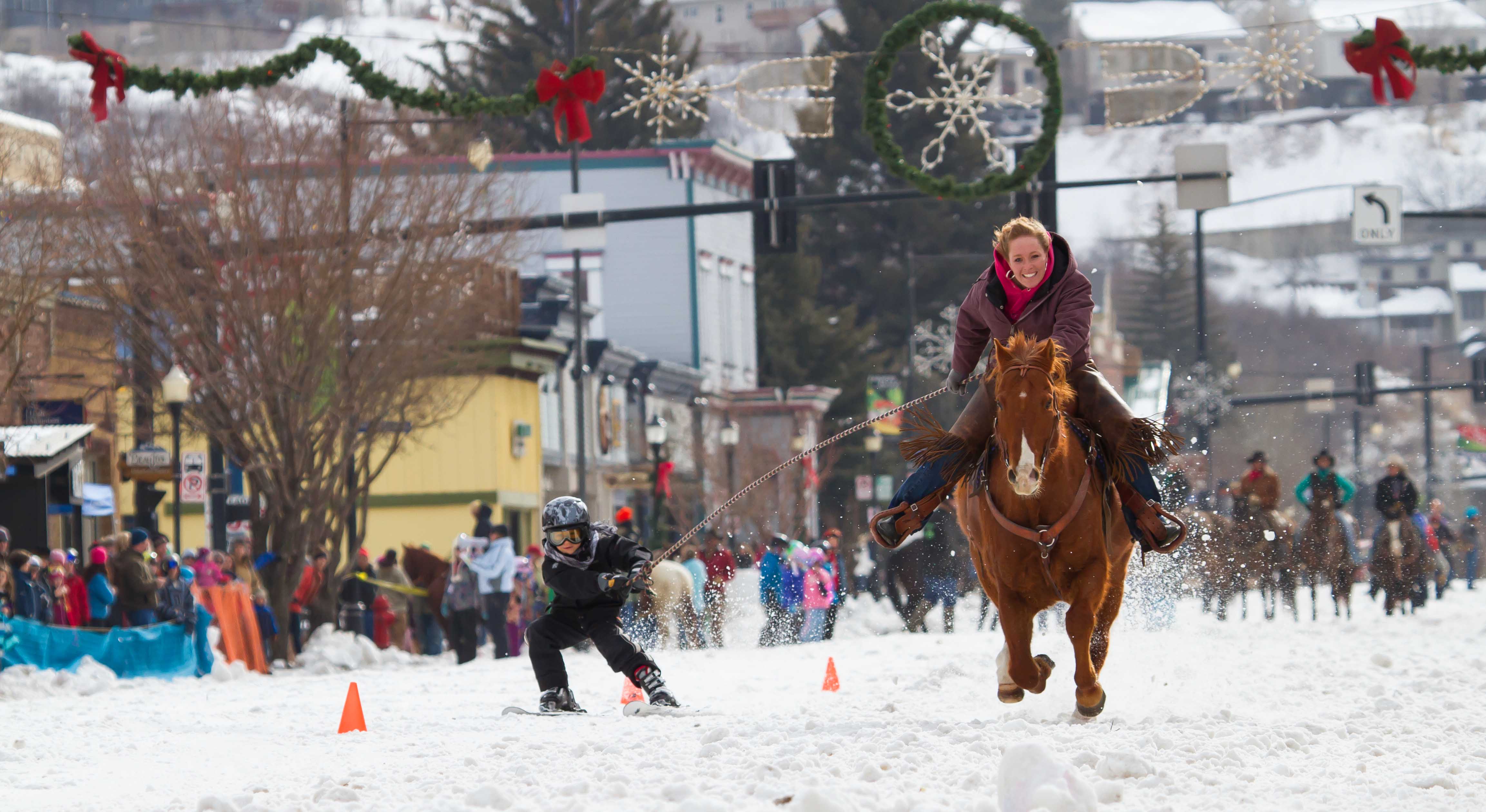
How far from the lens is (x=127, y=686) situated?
61.2ft

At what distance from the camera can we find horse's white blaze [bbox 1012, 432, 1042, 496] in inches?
385

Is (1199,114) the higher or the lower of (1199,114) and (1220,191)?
the higher

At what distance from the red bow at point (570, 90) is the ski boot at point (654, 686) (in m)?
6.97

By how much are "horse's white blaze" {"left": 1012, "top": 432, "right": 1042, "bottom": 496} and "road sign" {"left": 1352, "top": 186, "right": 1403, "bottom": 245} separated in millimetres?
21481

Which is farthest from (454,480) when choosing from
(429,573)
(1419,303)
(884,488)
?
(1419,303)

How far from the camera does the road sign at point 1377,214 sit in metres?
30.1

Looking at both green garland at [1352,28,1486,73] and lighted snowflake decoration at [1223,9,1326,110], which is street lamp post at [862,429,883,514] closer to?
lighted snowflake decoration at [1223,9,1326,110]

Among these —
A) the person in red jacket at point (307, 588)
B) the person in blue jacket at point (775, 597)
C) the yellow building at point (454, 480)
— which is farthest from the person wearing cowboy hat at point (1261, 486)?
the yellow building at point (454, 480)

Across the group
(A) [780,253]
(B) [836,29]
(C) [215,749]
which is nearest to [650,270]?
(B) [836,29]

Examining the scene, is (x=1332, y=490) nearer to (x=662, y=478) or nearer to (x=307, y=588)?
(x=307, y=588)

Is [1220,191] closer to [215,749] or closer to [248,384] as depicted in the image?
[248,384]

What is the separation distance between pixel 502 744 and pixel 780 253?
560 inches

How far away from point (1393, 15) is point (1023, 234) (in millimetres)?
36629

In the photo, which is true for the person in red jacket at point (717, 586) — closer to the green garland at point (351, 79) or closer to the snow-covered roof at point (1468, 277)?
the green garland at point (351, 79)
